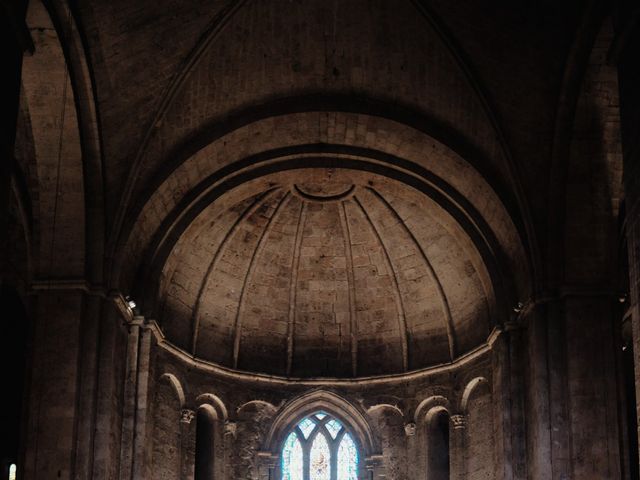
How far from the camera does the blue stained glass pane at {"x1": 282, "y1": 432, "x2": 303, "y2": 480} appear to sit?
33.8 metres

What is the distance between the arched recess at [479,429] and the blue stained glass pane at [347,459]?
3.51 metres

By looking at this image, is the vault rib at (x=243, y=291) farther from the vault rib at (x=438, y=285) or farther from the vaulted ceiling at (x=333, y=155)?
the vault rib at (x=438, y=285)

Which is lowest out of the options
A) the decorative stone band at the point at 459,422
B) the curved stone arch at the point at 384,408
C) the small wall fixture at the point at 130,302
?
the decorative stone band at the point at 459,422

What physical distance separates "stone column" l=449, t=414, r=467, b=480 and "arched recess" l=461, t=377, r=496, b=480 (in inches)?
3.2

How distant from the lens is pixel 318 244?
33.5 m

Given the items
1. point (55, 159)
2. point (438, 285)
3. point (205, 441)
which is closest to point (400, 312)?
point (438, 285)

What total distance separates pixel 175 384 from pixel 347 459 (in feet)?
17.7

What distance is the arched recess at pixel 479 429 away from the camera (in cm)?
3047

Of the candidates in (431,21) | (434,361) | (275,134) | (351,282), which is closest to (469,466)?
(434,361)

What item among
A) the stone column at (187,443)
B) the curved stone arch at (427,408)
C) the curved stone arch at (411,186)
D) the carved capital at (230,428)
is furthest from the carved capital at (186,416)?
the curved stone arch at (427,408)

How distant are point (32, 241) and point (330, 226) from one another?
9.27 metres

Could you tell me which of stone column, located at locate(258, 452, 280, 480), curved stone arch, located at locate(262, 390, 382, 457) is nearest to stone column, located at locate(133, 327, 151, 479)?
stone column, located at locate(258, 452, 280, 480)

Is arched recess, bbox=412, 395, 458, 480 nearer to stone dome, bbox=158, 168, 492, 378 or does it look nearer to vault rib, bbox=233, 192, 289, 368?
stone dome, bbox=158, 168, 492, 378

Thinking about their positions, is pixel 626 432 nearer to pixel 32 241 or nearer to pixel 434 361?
pixel 434 361
